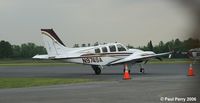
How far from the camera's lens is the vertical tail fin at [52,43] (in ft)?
124

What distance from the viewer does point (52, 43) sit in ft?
126

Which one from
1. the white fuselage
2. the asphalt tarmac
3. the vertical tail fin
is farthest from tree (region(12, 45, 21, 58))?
the asphalt tarmac

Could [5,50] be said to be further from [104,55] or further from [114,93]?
[114,93]

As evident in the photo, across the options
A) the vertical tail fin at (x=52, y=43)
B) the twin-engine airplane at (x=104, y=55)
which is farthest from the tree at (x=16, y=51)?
the twin-engine airplane at (x=104, y=55)

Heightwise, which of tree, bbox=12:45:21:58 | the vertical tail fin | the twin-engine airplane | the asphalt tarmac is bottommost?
the asphalt tarmac

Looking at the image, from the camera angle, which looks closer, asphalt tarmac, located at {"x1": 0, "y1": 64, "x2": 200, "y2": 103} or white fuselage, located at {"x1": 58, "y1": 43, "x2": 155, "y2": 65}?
asphalt tarmac, located at {"x1": 0, "y1": 64, "x2": 200, "y2": 103}

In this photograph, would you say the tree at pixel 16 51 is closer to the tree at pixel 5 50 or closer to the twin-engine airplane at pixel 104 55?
the tree at pixel 5 50

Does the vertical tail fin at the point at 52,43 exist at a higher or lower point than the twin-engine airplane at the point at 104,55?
higher

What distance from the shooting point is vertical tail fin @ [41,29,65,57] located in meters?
37.7

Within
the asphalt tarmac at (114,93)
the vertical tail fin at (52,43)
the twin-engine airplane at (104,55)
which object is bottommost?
the asphalt tarmac at (114,93)

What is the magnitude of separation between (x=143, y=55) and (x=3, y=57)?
364 feet

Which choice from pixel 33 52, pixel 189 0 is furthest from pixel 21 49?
pixel 189 0

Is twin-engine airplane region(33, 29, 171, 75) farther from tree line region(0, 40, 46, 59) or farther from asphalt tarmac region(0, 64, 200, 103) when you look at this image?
tree line region(0, 40, 46, 59)

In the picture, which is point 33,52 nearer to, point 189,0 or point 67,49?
point 67,49
